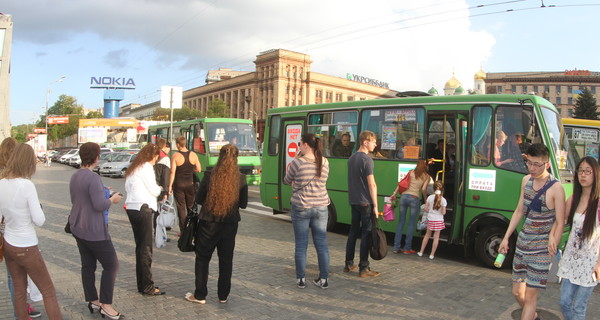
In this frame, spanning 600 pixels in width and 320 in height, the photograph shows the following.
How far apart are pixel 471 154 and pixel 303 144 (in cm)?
341

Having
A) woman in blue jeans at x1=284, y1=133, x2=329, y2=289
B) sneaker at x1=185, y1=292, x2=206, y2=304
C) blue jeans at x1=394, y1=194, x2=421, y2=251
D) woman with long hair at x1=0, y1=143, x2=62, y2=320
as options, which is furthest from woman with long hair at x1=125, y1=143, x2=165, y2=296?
blue jeans at x1=394, y1=194, x2=421, y2=251

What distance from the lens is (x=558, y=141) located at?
7305 millimetres

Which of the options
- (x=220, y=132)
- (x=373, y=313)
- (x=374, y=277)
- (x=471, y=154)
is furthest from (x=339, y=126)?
(x=220, y=132)

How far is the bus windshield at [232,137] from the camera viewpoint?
17703 mm

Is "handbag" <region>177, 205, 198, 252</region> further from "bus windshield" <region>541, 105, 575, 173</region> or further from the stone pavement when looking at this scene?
"bus windshield" <region>541, 105, 575, 173</region>

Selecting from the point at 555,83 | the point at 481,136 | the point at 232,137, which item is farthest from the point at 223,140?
the point at 555,83

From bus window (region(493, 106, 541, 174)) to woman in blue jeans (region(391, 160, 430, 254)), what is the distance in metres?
1.20

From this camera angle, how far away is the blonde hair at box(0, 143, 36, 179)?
391 cm

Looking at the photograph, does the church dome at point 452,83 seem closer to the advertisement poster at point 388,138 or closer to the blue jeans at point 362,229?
the advertisement poster at point 388,138

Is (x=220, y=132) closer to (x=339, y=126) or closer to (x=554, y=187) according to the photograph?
(x=339, y=126)

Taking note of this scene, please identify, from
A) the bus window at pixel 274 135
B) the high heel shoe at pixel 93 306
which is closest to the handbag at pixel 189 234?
the high heel shoe at pixel 93 306

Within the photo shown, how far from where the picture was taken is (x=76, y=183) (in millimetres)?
4371

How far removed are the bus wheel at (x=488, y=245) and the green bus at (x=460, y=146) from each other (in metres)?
0.02

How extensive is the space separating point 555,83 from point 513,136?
114558 millimetres
